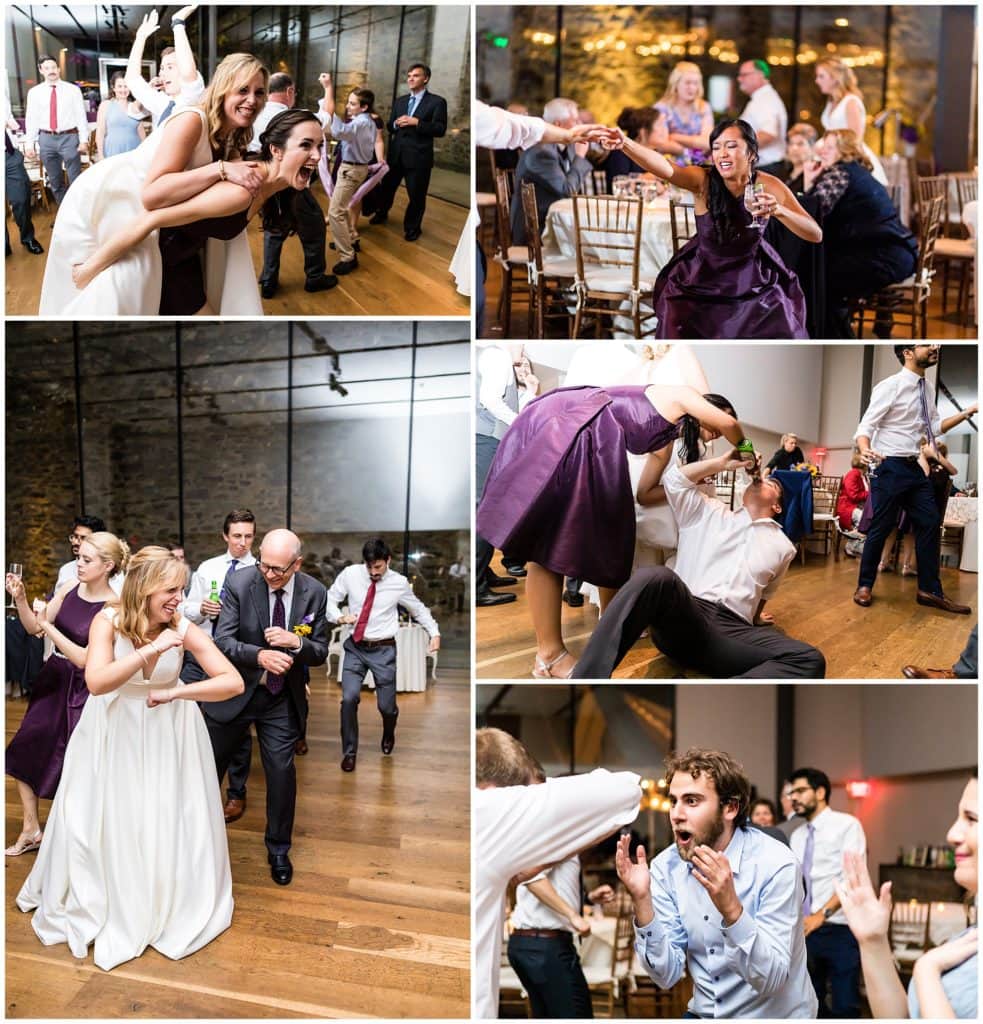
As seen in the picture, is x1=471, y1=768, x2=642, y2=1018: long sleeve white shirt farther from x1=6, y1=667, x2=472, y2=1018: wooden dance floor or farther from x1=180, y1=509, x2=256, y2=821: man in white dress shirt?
x1=180, y1=509, x2=256, y2=821: man in white dress shirt

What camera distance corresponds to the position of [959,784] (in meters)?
6.36

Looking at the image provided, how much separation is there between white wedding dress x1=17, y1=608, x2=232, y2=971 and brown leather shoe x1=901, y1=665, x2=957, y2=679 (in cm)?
246

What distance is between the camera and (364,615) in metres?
4.33

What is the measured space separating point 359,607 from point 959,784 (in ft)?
13.6

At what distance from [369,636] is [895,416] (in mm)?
2176

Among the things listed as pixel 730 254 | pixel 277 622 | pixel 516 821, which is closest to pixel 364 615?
pixel 277 622

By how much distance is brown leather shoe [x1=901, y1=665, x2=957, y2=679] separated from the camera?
11.7ft

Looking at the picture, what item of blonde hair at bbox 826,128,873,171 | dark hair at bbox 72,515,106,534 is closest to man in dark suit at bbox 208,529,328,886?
Result: dark hair at bbox 72,515,106,534

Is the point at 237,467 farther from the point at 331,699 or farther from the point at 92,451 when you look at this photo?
the point at 331,699

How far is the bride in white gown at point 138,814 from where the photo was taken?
3482mm

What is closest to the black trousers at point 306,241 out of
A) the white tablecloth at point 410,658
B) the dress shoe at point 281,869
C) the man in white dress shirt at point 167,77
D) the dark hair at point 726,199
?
the man in white dress shirt at point 167,77

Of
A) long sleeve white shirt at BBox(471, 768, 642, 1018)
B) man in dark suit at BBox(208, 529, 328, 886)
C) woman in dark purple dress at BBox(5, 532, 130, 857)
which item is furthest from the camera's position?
woman in dark purple dress at BBox(5, 532, 130, 857)

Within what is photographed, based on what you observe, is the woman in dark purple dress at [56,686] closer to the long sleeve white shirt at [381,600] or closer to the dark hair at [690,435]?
the long sleeve white shirt at [381,600]

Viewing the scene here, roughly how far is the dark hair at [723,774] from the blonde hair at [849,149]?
9.21 feet
